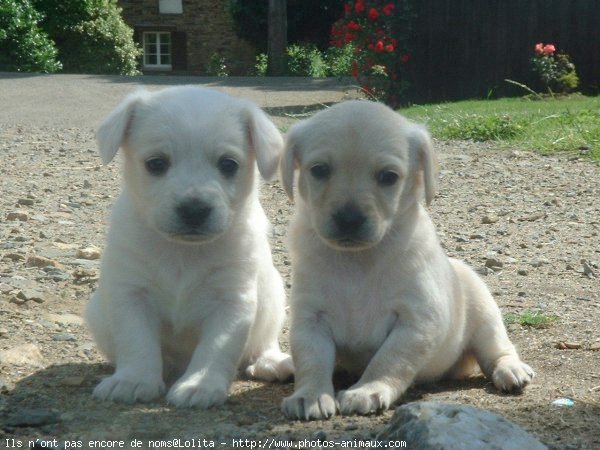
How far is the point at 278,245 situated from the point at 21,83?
14.6 m

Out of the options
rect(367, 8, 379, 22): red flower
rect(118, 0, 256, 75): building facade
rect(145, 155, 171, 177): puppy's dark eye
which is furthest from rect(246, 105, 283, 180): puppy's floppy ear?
rect(118, 0, 256, 75): building facade

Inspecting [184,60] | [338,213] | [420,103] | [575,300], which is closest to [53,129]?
[420,103]

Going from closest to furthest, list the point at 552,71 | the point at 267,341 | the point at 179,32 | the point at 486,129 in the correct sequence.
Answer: the point at 267,341
the point at 486,129
the point at 552,71
the point at 179,32

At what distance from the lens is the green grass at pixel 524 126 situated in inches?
454

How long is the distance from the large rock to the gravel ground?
292mm

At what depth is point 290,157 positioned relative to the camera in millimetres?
4406

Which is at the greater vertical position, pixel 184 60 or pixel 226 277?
pixel 226 277

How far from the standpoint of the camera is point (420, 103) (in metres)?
18.3

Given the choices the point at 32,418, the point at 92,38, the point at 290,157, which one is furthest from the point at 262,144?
the point at 92,38

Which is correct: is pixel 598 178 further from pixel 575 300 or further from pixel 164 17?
pixel 164 17

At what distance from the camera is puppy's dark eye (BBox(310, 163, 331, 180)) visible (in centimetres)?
416

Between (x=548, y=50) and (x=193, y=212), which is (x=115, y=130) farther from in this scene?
(x=548, y=50)

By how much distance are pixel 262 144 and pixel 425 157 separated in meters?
0.72

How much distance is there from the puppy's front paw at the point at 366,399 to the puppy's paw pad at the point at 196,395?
47 cm
